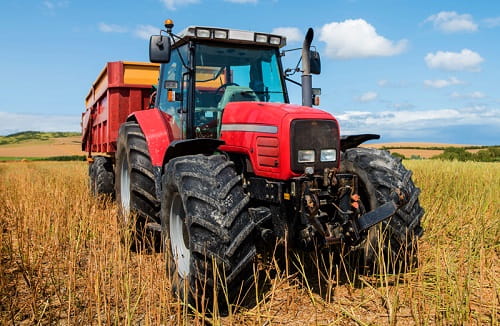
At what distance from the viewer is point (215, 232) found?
11.8ft

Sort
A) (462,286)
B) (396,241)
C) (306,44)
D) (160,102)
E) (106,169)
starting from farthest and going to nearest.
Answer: (106,169)
(160,102)
(306,44)
(396,241)
(462,286)

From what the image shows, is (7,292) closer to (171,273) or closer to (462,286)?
(171,273)

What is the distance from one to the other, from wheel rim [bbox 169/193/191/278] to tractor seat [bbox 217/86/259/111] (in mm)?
1119

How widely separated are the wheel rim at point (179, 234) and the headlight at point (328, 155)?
1.32m

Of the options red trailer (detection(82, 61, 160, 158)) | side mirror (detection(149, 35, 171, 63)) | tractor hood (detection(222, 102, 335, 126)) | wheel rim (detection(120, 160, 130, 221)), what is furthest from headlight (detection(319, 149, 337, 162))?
red trailer (detection(82, 61, 160, 158))

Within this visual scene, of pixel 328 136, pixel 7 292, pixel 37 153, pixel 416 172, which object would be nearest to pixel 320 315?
pixel 328 136

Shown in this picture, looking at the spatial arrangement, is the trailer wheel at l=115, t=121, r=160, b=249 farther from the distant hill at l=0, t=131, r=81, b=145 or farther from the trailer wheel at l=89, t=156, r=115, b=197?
the distant hill at l=0, t=131, r=81, b=145

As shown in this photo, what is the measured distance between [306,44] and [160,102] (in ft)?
6.85

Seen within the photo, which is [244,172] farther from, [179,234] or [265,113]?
[179,234]

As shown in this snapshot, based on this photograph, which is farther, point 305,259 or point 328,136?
point 305,259

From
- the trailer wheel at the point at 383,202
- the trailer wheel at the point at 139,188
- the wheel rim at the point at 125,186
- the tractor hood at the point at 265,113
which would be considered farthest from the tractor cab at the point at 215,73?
the wheel rim at the point at 125,186

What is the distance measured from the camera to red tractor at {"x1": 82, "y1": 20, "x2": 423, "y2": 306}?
3.72 m

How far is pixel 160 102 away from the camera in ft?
19.5

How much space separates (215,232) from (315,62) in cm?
247
